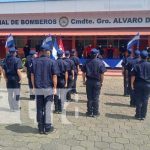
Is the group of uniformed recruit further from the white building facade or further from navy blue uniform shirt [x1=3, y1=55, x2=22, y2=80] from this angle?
the white building facade

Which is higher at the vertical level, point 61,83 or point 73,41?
point 73,41

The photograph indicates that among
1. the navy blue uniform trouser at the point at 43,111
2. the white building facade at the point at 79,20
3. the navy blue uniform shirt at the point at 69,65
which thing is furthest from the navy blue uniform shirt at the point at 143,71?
the white building facade at the point at 79,20

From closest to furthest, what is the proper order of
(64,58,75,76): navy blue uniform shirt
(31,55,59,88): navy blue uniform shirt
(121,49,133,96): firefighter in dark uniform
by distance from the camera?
(31,55,59,88): navy blue uniform shirt, (64,58,75,76): navy blue uniform shirt, (121,49,133,96): firefighter in dark uniform

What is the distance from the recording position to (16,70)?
8617 millimetres

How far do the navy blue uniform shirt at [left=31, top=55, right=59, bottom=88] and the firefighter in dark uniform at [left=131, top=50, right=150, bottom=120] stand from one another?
2.37 meters

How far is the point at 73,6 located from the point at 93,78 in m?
14.0

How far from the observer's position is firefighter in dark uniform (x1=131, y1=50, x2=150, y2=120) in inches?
322

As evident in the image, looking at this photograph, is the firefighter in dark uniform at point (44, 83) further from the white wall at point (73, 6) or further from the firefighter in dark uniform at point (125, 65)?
the white wall at point (73, 6)

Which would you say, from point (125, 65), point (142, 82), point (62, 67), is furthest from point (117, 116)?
point (125, 65)

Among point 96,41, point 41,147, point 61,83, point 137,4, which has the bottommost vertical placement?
point 41,147

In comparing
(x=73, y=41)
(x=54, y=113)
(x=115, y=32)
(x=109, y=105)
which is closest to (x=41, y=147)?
(x=54, y=113)

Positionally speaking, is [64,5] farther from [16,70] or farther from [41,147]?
[41,147]

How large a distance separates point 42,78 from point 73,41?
53.0ft

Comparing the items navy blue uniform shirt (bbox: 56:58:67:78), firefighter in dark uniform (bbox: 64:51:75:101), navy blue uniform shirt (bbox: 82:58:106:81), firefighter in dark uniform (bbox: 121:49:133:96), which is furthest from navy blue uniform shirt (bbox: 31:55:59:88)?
firefighter in dark uniform (bbox: 121:49:133:96)
